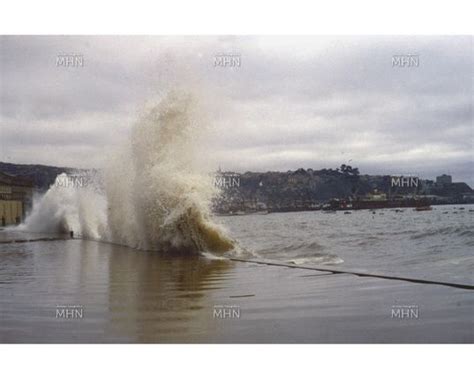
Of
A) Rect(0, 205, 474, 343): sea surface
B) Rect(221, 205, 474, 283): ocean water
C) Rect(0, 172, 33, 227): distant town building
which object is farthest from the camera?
Rect(0, 172, 33, 227): distant town building

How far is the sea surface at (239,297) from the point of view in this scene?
15.3ft

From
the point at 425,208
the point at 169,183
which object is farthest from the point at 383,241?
the point at 169,183

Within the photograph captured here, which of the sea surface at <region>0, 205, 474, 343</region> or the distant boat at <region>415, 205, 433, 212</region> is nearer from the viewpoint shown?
the sea surface at <region>0, 205, 474, 343</region>

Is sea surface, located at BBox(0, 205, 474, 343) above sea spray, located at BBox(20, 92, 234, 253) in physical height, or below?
below

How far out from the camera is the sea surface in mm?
4676

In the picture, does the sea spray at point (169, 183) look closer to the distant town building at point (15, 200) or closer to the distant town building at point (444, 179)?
the distant town building at point (15, 200)

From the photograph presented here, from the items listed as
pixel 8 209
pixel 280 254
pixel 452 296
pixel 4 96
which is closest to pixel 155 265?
pixel 280 254

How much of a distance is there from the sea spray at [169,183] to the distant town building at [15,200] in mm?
1546

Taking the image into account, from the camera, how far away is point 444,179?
9.35 metres

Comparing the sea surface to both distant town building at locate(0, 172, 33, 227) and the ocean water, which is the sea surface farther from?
distant town building at locate(0, 172, 33, 227)

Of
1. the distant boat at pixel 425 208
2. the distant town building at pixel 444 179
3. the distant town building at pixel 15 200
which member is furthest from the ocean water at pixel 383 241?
the distant town building at pixel 15 200

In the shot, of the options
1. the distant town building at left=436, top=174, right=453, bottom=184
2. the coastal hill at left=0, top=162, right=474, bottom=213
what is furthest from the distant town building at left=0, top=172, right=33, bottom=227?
the distant town building at left=436, top=174, right=453, bottom=184

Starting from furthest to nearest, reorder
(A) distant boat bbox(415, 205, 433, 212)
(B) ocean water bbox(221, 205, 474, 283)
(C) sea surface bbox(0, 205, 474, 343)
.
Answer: (A) distant boat bbox(415, 205, 433, 212)
(B) ocean water bbox(221, 205, 474, 283)
(C) sea surface bbox(0, 205, 474, 343)

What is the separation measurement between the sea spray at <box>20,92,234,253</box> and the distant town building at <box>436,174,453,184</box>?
441 cm
